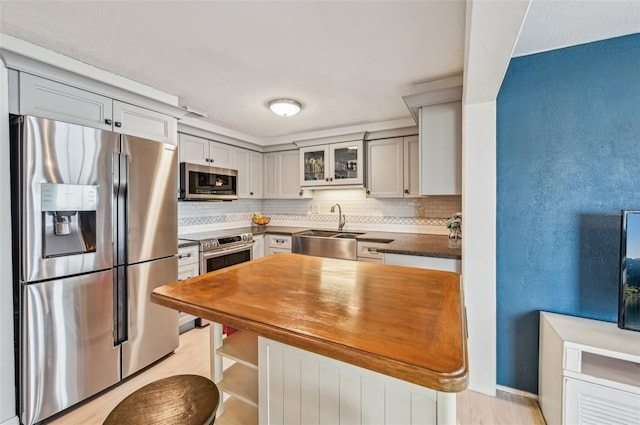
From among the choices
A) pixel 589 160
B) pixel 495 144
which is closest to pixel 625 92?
pixel 589 160

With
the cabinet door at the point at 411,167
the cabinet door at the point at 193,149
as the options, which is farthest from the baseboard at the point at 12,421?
the cabinet door at the point at 411,167

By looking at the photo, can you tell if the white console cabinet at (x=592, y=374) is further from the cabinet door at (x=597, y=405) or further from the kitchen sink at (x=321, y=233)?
the kitchen sink at (x=321, y=233)

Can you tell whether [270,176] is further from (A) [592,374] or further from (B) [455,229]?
(A) [592,374]

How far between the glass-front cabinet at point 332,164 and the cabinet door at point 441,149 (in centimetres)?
121

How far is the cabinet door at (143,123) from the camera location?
2.18m

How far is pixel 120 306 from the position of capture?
2.10 metres

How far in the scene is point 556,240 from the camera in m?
1.85

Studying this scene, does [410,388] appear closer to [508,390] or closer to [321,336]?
[321,336]

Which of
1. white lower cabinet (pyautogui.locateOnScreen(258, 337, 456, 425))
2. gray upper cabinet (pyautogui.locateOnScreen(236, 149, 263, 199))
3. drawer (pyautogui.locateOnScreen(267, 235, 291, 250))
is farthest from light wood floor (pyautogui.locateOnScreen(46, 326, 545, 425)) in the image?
gray upper cabinet (pyautogui.locateOnScreen(236, 149, 263, 199))

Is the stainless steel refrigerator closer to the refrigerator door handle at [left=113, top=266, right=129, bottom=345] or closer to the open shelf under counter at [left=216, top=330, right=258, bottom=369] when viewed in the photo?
the refrigerator door handle at [left=113, top=266, right=129, bottom=345]

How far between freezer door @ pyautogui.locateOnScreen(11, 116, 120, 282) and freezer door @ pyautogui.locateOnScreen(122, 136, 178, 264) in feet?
0.47

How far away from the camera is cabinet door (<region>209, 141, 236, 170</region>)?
3.59 m

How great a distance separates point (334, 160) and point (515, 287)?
8.29ft

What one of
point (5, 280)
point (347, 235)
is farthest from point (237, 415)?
point (347, 235)
